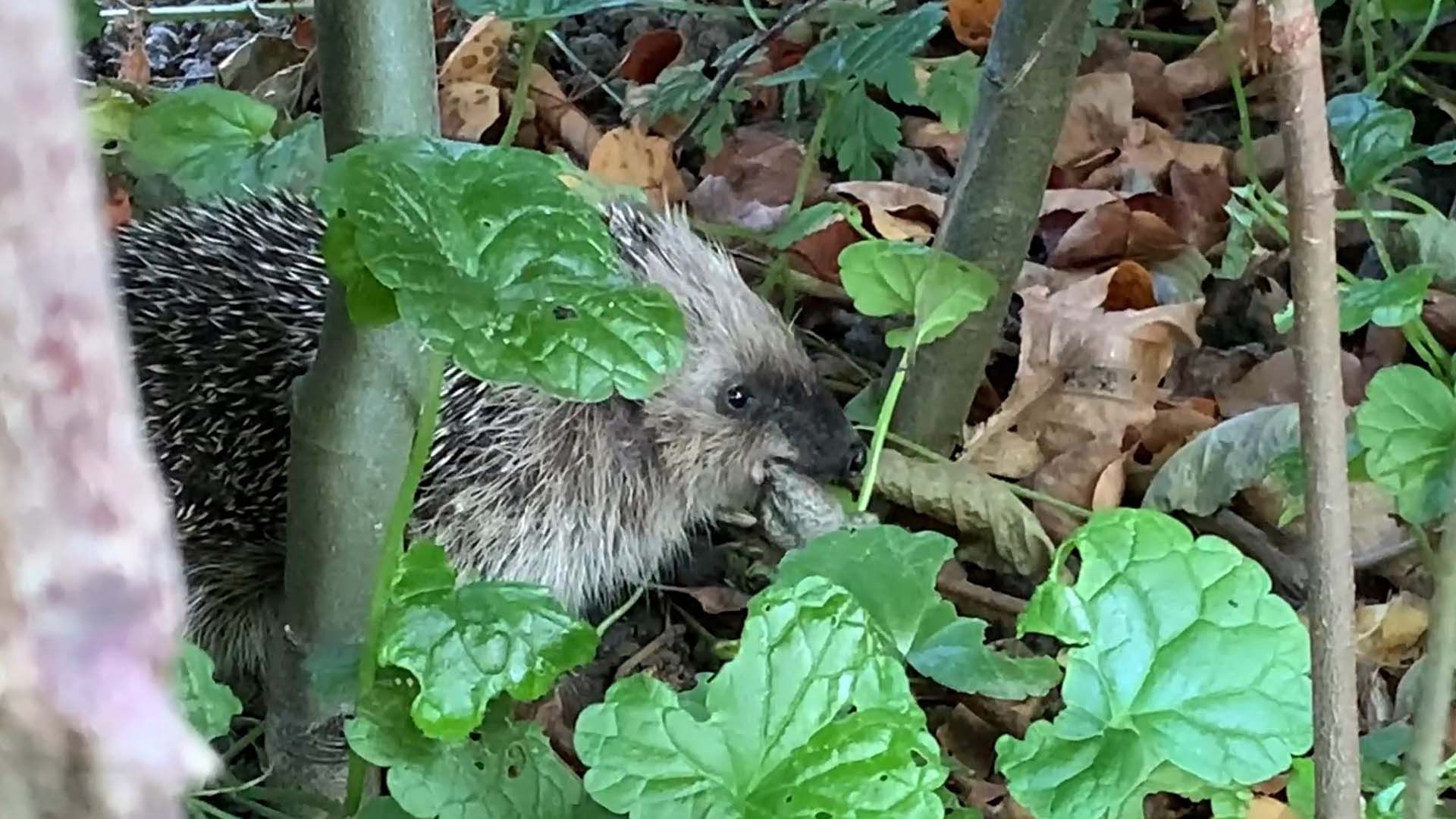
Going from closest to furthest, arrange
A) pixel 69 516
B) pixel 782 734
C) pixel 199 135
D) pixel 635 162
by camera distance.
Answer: pixel 69 516, pixel 782 734, pixel 199 135, pixel 635 162

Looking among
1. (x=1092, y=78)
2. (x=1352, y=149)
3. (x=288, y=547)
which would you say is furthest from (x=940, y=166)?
(x=288, y=547)

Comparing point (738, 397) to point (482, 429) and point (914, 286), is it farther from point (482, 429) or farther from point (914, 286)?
point (914, 286)

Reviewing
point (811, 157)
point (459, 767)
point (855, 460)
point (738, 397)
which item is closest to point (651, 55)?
point (811, 157)

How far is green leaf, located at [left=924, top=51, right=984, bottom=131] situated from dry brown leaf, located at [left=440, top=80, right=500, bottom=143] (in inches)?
28.0

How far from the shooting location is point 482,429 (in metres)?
1.95

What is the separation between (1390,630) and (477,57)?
170cm

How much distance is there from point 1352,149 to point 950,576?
2.01ft

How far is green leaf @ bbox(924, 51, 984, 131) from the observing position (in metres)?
2.31

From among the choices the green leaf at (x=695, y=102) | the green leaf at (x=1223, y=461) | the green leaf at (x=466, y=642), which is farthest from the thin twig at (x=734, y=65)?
the green leaf at (x=466, y=642)

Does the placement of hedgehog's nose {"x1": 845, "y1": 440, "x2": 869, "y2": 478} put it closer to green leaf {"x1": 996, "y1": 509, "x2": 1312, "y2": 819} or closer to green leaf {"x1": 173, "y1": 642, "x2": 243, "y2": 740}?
green leaf {"x1": 996, "y1": 509, "x2": 1312, "y2": 819}

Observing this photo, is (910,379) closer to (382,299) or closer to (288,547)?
(288,547)

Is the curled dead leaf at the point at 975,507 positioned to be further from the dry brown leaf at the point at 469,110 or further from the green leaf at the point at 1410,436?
the dry brown leaf at the point at 469,110

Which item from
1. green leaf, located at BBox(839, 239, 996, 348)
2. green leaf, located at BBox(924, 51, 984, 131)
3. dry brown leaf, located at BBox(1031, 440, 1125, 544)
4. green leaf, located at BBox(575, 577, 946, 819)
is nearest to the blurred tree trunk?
green leaf, located at BBox(575, 577, 946, 819)

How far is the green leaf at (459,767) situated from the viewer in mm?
1197
